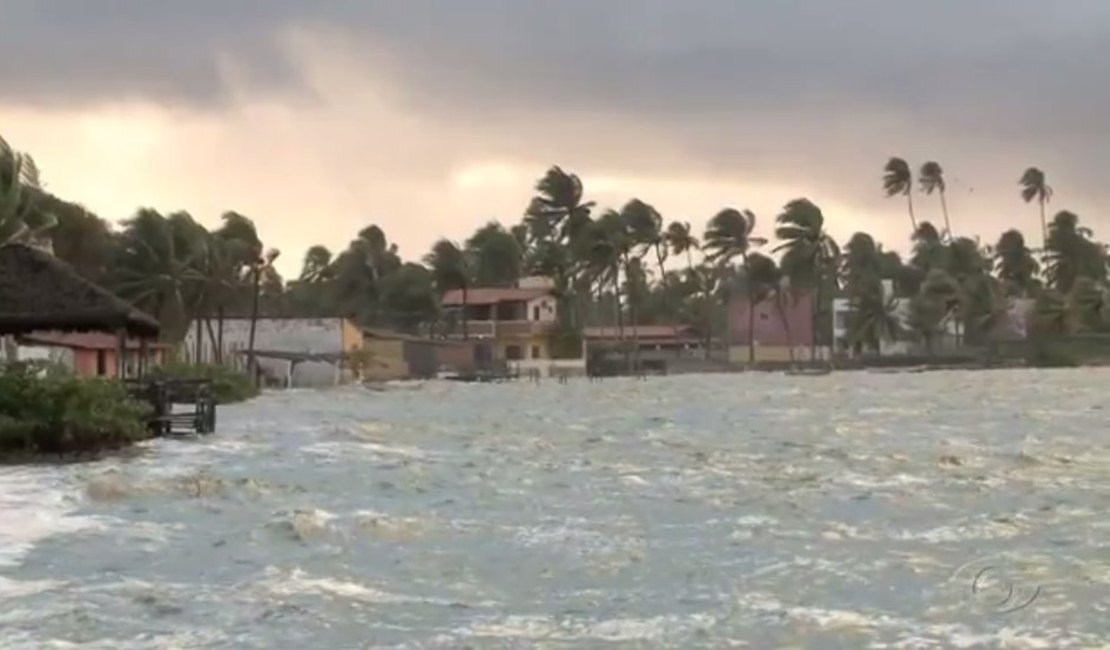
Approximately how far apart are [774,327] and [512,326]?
Answer: 2593 centimetres

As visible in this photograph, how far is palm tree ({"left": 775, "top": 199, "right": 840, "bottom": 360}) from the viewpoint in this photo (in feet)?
339

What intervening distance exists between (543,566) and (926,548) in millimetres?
3624

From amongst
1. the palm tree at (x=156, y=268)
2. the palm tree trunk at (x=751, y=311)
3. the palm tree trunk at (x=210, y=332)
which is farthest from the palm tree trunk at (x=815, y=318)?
the palm tree at (x=156, y=268)

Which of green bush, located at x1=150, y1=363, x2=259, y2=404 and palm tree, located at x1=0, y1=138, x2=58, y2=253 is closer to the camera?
palm tree, located at x1=0, y1=138, x2=58, y2=253

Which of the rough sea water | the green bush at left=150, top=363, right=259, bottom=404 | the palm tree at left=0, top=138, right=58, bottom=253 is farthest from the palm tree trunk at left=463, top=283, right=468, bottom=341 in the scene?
the rough sea water

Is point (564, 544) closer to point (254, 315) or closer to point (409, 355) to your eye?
point (254, 315)

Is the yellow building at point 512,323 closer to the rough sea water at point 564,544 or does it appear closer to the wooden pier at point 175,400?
the wooden pier at point 175,400

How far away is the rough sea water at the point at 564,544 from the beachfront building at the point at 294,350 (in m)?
42.5

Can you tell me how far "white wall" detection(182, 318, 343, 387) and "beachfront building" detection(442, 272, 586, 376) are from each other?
18.2 meters

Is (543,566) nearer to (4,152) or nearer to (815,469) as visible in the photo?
(815,469)

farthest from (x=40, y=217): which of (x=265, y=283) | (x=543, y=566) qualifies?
(x=265, y=283)

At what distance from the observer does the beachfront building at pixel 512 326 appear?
307 feet

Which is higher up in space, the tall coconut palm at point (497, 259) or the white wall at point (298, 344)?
the tall coconut palm at point (497, 259)

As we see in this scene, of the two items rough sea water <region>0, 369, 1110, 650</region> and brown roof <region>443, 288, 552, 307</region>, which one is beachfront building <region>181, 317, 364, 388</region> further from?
rough sea water <region>0, 369, 1110, 650</region>
